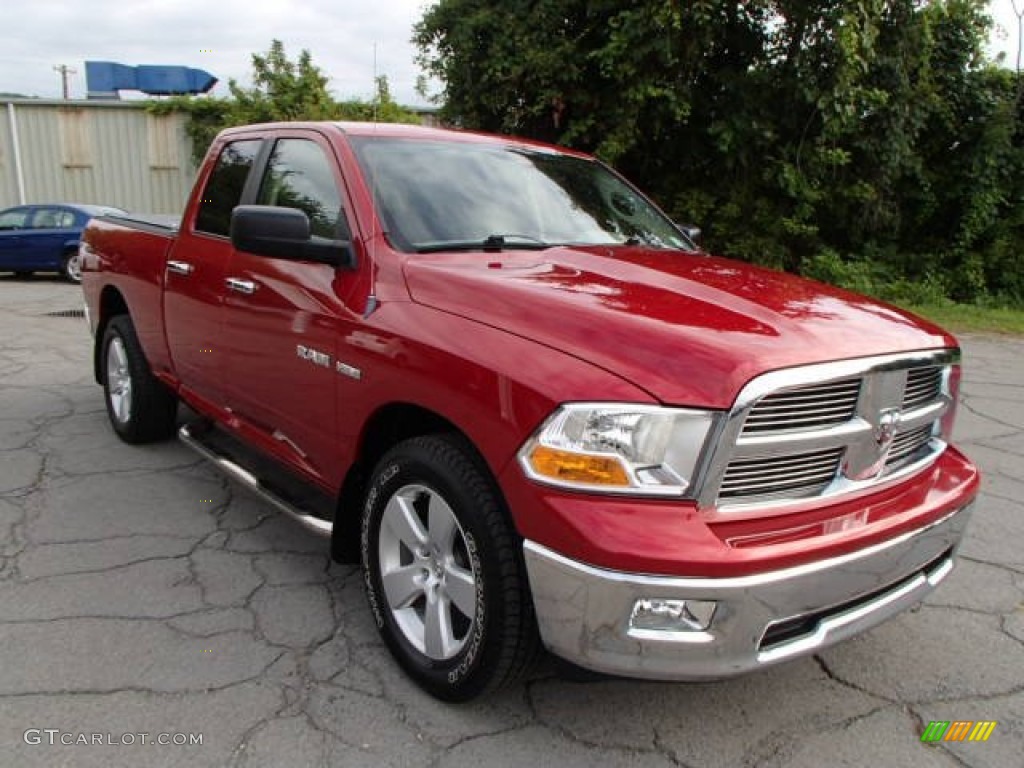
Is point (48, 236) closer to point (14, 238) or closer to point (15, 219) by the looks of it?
point (14, 238)

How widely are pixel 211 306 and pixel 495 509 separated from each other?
2.12 meters

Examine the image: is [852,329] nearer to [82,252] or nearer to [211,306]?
[211,306]

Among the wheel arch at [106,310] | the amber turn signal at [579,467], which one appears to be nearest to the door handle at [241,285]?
the amber turn signal at [579,467]

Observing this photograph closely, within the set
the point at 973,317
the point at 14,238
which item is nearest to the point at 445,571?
the point at 973,317

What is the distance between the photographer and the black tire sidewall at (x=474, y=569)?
2225 millimetres

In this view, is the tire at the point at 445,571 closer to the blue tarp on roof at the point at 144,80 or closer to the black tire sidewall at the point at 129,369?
the black tire sidewall at the point at 129,369

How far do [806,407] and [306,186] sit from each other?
7.42 feet

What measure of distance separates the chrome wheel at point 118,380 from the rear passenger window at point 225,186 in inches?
50.9

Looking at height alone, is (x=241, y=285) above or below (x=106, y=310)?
above

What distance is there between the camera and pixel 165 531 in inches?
149

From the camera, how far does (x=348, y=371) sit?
2.77 metres

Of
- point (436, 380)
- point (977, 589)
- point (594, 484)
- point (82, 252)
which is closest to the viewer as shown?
point (594, 484)

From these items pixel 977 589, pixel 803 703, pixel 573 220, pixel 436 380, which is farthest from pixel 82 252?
pixel 977 589

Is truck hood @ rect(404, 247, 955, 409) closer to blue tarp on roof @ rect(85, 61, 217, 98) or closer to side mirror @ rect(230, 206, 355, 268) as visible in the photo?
side mirror @ rect(230, 206, 355, 268)
